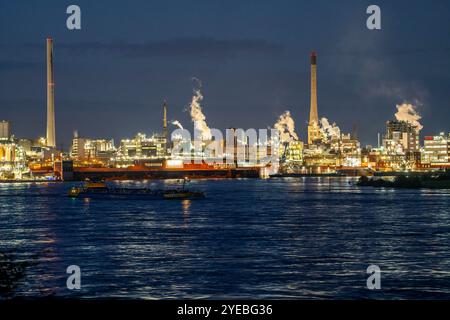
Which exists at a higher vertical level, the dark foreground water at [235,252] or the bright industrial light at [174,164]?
the bright industrial light at [174,164]

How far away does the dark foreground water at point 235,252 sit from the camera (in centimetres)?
1664

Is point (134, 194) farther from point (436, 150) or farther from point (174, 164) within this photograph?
point (436, 150)

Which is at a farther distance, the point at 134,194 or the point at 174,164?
the point at 174,164

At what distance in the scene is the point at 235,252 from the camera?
76.3 feet

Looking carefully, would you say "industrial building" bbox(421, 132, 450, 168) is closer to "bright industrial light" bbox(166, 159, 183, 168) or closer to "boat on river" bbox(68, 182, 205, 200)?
"bright industrial light" bbox(166, 159, 183, 168)

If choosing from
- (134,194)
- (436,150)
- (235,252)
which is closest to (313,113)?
(436,150)

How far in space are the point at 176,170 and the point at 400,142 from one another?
61578mm

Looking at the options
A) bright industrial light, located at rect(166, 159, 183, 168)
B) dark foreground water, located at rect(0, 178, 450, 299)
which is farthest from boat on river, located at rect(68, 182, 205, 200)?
bright industrial light, located at rect(166, 159, 183, 168)

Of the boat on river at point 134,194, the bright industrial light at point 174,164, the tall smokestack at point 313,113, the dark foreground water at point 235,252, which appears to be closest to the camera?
the dark foreground water at point 235,252

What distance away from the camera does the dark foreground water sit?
16.6m

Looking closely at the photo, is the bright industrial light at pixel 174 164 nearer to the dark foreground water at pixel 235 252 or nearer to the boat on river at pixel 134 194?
the boat on river at pixel 134 194

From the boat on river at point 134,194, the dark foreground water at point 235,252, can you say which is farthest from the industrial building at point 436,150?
the dark foreground water at point 235,252
